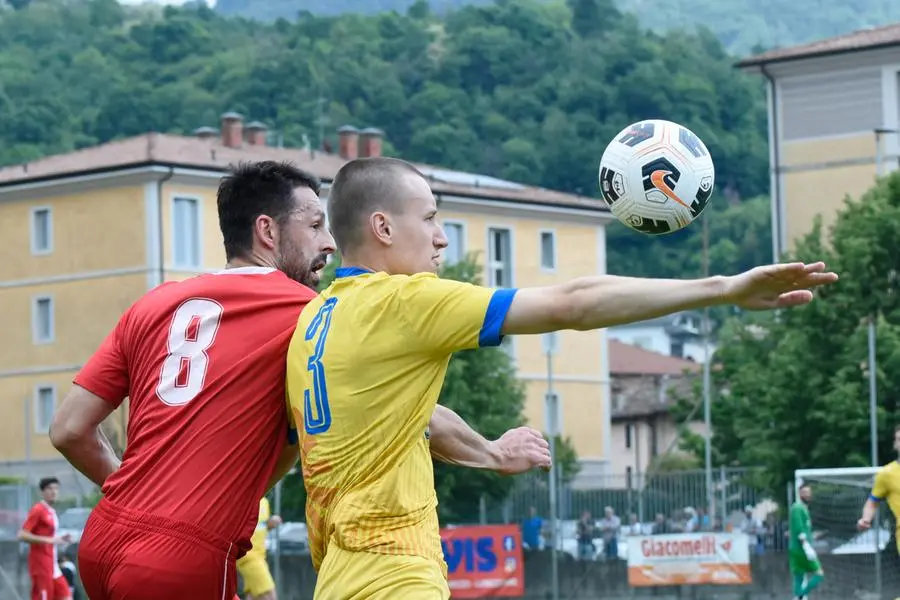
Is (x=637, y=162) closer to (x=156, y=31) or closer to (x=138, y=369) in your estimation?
(x=138, y=369)

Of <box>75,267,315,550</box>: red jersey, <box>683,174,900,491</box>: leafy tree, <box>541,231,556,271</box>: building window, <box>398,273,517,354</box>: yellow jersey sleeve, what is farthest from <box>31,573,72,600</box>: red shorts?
<box>541,231,556,271</box>: building window

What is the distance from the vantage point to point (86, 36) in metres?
124

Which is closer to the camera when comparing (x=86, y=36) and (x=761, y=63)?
(x=761, y=63)

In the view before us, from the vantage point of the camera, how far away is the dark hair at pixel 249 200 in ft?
20.5

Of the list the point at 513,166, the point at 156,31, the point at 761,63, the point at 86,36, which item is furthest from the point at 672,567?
the point at 86,36

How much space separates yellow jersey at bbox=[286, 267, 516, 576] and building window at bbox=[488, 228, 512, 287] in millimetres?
58251

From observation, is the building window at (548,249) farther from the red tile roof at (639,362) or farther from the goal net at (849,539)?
the goal net at (849,539)

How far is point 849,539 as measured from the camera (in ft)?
84.5

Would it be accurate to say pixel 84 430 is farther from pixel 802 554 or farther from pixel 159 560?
pixel 802 554

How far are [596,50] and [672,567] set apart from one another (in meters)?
95.1

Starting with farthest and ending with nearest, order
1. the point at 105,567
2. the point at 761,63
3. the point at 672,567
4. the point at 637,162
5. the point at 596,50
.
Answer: the point at 596,50 → the point at 761,63 → the point at 672,567 → the point at 637,162 → the point at 105,567

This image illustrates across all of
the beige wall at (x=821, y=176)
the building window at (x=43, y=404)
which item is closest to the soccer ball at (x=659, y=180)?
the beige wall at (x=821, y=176)

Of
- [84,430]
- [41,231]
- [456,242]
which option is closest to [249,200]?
[84,430]

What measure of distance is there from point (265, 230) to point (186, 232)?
52.0 metres
